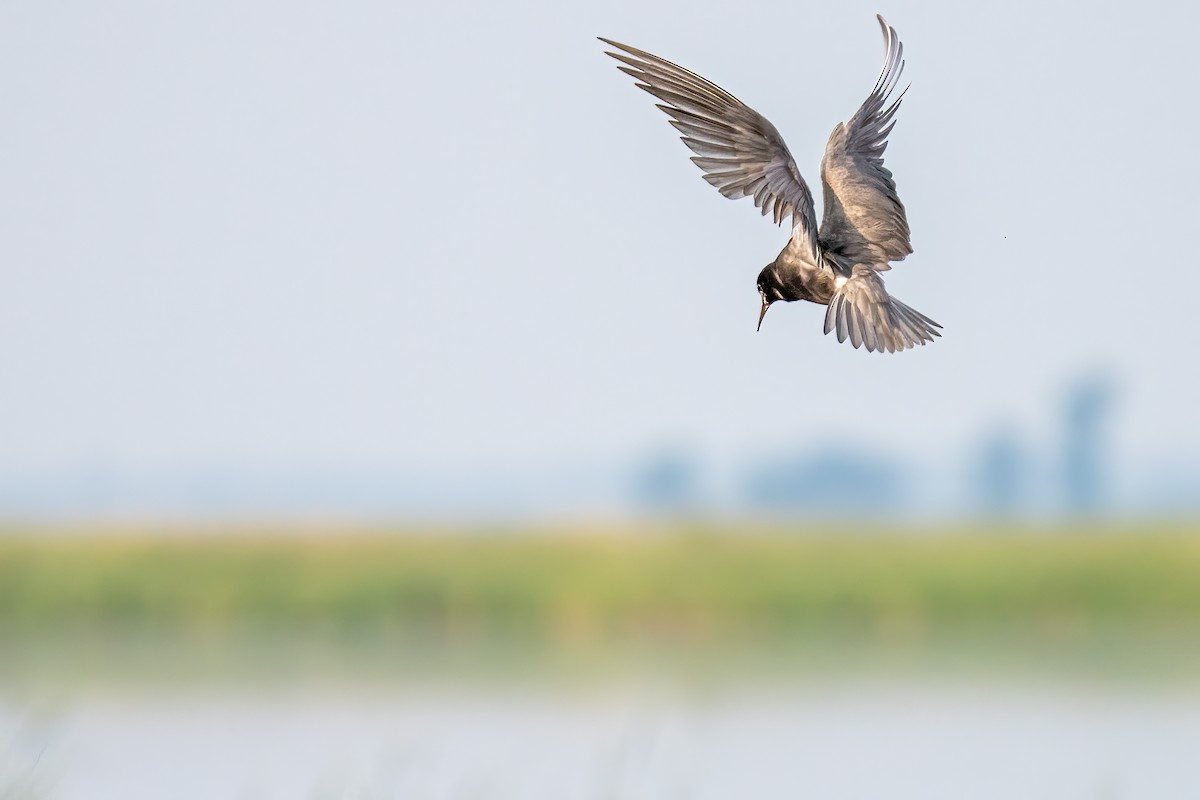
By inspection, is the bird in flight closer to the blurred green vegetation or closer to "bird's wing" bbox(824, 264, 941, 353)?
"bird's wing" bbox(824, 264, 941, 353)

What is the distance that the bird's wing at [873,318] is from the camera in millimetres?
3271

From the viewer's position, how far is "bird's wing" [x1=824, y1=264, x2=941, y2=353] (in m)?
3.27

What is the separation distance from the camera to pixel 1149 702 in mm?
13195

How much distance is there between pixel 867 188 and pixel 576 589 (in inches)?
484

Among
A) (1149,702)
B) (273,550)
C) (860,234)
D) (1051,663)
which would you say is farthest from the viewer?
(273,550)

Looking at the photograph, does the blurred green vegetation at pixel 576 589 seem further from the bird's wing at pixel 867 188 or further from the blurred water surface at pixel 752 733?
the bird's wing at pixel 867 188

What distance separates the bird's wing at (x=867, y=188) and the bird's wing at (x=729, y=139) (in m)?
0.17

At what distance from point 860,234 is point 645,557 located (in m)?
13.0

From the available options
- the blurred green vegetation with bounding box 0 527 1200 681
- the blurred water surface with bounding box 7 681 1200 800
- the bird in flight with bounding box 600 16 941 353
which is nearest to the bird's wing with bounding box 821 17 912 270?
the bird in flight with bounding box 600 16 941 353

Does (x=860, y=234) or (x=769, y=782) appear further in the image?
(x=769, y=782)

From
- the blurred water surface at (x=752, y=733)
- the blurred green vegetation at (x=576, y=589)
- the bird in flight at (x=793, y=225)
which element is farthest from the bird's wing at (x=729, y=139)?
the blurred green vegetation at (x=576, y=589)

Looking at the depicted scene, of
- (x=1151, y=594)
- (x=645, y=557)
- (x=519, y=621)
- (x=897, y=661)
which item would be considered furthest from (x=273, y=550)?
(x=1151, y=594)

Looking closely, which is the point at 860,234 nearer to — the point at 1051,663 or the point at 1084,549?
the point at 1051,663

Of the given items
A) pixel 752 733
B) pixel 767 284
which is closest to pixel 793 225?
pixel 767 284
